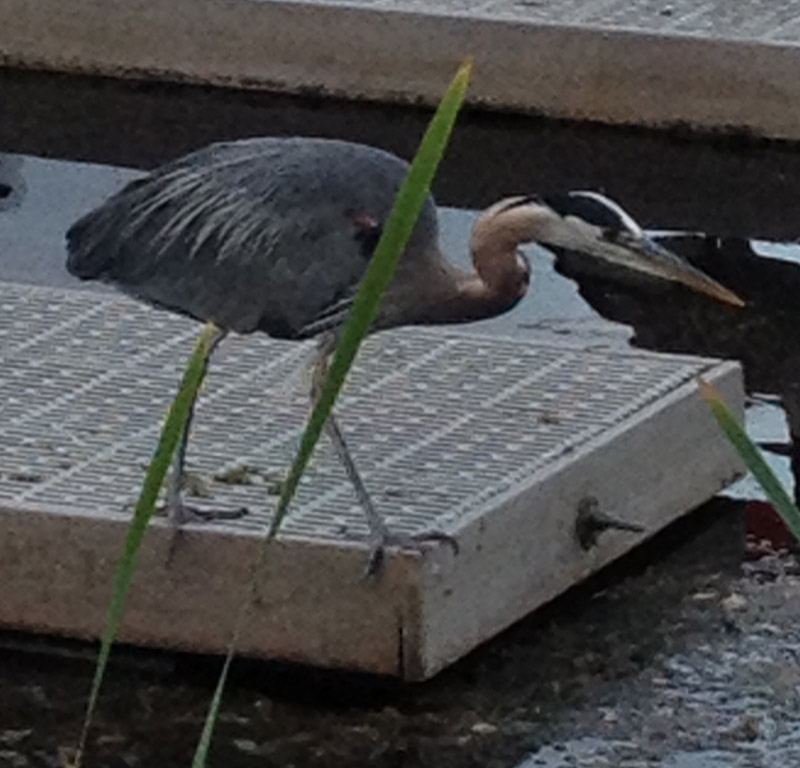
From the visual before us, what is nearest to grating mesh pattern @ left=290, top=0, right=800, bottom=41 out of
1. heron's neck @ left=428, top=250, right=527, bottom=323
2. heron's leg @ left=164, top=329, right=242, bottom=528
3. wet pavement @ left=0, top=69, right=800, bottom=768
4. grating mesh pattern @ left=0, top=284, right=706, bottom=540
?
grating mesh pattern @ left=0, top=284, right=706, bottom=540

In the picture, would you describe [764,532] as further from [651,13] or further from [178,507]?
[651,13]

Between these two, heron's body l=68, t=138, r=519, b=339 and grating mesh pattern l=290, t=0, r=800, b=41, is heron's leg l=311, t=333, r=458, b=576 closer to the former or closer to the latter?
heron's body l=68, t=138, r=519, b=339

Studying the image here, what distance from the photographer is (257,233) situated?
426 centimetres

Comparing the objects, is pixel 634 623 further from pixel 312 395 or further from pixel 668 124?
pixel 668 124

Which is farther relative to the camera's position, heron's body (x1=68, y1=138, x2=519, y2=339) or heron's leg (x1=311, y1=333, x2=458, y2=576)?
heron's body (x1=68, y1=138, x2=519, y2=339)

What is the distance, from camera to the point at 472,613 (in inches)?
167

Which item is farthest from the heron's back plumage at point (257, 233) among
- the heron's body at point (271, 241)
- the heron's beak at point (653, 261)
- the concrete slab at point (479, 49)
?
the concrete slab at point (479, 49)

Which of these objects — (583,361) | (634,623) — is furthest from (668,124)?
(634,623)

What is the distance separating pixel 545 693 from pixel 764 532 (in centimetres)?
83

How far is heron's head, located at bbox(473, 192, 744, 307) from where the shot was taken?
3.97 meters

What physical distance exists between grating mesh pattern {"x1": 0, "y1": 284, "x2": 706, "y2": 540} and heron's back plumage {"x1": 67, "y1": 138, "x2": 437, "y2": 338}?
312mm

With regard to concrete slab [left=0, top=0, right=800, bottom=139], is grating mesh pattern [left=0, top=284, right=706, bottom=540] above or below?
below

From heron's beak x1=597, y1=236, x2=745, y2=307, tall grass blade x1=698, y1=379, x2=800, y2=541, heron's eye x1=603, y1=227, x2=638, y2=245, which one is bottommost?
tall grass blade x1=698, y1=379, x2=800, y2=541

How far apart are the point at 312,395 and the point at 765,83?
314cm
